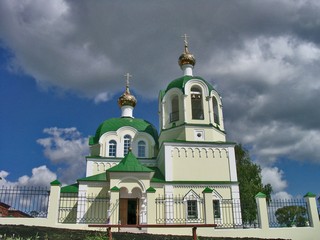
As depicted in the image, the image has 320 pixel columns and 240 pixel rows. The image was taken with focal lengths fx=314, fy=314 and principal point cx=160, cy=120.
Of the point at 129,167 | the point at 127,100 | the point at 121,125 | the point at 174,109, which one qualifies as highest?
the point at 127,100

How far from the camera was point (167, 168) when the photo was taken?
58.1 feet

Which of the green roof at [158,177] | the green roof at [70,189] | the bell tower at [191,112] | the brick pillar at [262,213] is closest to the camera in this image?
the brick pillar at [262,213]

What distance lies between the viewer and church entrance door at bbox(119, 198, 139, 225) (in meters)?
16.8

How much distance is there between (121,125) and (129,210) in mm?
6972

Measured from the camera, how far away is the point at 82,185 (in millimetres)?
17719

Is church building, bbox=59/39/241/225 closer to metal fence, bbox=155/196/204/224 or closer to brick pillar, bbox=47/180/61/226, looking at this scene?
metal fence, bbox=155/196/204/224

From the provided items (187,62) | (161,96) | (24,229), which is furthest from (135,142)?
(24,229)

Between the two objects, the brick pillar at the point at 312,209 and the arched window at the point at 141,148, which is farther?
the arched window at the point at 141,148

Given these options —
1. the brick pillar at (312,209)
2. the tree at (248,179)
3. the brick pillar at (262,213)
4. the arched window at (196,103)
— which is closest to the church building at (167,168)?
the arched window at (196,103)

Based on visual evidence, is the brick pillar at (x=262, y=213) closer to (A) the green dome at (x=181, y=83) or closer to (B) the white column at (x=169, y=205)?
(B) the white column at (x=169, y=205)

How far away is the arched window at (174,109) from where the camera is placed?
66.3ft

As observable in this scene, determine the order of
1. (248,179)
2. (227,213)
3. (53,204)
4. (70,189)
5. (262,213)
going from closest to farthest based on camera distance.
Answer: (53,204) < (262,213) < (227,213) < (70,189) < (248,179)

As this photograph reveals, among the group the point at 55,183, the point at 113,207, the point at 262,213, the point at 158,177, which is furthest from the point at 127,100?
the point at 262,213

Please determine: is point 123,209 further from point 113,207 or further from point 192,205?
point 192,205
